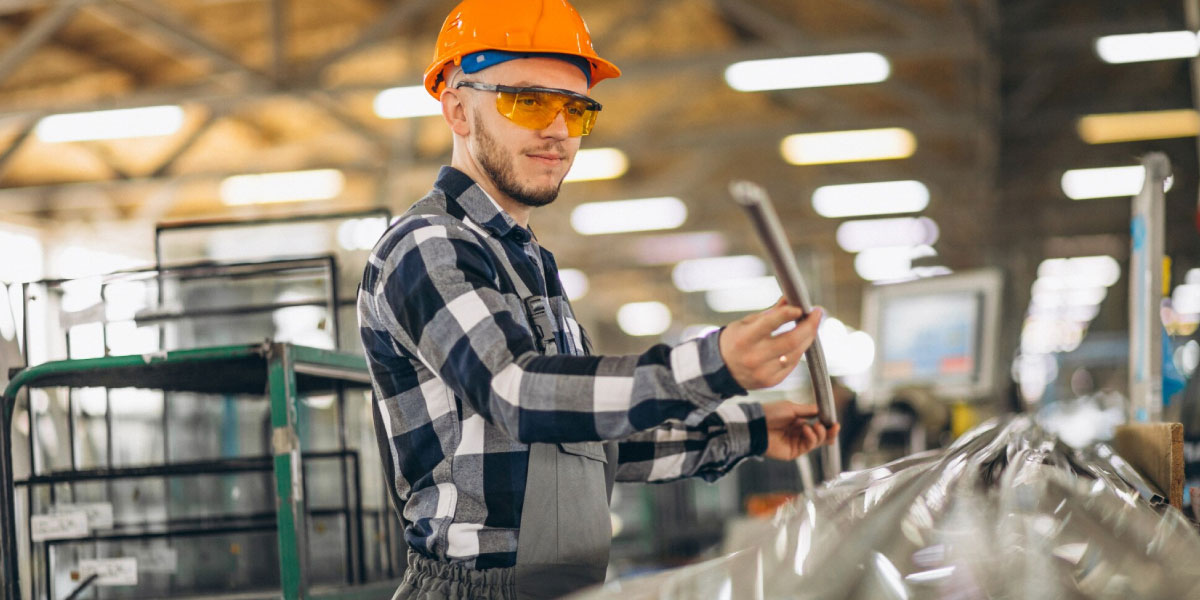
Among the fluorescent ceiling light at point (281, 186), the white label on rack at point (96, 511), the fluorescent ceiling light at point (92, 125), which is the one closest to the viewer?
the white label on rack at point (96, 511)

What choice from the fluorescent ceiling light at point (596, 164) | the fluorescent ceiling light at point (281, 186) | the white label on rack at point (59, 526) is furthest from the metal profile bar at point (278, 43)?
the white label on rack at point (59, 526)

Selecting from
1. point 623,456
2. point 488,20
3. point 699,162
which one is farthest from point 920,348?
point 699,162

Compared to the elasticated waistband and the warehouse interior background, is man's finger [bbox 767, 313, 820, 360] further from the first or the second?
the warehouse interior background

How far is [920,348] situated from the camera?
767cm

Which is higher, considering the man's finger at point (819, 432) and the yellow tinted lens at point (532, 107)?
the yellow tinted lens at point (532, 107)

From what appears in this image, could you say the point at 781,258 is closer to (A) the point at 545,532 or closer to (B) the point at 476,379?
(B) the point at 476,379

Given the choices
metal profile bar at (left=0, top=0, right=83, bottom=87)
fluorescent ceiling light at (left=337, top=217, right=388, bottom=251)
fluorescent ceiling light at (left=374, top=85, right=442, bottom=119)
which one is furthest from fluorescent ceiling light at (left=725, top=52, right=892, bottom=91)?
fluorescent ceiling light at (left=337, top=217, right=388, bottom=251)

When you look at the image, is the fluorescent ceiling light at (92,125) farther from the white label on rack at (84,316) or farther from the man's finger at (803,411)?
the man's finger at (803,411)

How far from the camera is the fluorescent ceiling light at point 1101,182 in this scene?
1836 centimetres

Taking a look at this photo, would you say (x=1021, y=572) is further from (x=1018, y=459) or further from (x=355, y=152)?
(x=355, y=152)

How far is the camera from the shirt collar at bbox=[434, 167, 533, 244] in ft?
6.71

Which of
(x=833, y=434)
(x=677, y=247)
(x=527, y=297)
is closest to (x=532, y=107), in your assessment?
(x=527, y=297)

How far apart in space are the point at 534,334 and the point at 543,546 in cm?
35

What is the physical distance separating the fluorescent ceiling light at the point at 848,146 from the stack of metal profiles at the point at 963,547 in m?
14.3
